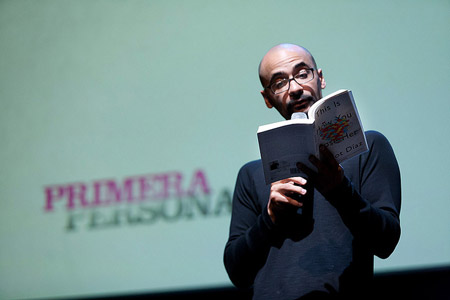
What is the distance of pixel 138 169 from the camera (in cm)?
227

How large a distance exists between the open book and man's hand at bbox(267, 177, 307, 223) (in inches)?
0.9

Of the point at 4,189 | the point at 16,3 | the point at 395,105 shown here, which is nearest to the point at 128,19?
the point at 16,3

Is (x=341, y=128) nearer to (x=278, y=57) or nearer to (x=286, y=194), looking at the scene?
(x=286, y=194)

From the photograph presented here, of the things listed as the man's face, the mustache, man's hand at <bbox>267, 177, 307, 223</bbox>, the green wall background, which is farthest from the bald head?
the green wall background

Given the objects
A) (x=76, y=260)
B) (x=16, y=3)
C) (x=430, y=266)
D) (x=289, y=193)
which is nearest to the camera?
(x=289, y=193)

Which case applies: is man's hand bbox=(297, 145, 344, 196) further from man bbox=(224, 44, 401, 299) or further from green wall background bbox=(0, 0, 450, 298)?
green wall background bbox=(0, 0, 450, 298)

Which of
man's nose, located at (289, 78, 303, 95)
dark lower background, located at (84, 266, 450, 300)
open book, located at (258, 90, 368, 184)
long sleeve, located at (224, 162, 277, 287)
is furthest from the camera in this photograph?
dark lower background, located at (84, 266, 450, 300)

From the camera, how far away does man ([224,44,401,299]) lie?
37.9 inches

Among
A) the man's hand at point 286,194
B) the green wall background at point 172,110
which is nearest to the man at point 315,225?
the man's hand at point 286,194

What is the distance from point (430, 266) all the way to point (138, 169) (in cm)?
145

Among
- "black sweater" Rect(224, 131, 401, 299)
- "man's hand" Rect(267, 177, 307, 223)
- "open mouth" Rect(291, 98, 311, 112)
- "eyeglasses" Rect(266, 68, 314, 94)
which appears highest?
"eyeglasses" Rect(266, 68, 314, 94)

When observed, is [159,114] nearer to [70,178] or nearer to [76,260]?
[70,178]

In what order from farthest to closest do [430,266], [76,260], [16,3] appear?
[16,3] → [76,260] → [430,266]

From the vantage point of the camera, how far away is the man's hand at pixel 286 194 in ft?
3.11
